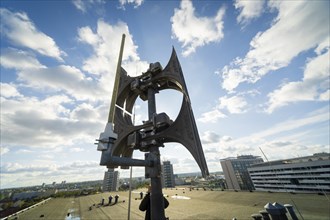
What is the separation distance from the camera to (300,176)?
194 feet

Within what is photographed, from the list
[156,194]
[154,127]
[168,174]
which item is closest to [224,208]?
[156,194]

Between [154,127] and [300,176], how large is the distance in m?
80.0

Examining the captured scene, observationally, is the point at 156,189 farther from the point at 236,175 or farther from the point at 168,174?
the point at 168,174

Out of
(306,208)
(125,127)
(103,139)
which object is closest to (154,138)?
(125,127)

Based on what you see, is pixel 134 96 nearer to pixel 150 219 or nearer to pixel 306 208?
pixel 150 219

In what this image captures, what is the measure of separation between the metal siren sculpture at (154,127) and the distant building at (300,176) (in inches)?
1956

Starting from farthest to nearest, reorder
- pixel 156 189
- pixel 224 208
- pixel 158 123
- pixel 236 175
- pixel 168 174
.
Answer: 1. pixel 168 174
2. pixel 236 175
3. pixel 224 208
4. pixel 158 123
5. pixel 156 189

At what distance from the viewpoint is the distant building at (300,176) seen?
2021 inches

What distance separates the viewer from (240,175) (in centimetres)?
9419

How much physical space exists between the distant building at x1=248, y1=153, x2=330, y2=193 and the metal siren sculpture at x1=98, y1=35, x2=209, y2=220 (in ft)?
163

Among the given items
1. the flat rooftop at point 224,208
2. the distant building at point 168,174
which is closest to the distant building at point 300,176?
the flat rooftop at point 224,208

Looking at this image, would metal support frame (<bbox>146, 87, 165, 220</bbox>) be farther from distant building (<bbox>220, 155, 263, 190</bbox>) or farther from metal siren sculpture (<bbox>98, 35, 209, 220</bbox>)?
distant building (<bbox>220, 155, 263, 190</bbox>)

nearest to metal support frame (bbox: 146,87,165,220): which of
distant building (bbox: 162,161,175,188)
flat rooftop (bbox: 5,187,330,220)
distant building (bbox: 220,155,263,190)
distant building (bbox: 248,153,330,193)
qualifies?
flat rooftop (bbox: 5,187,330,220)

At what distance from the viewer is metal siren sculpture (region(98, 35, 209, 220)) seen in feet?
28.5
